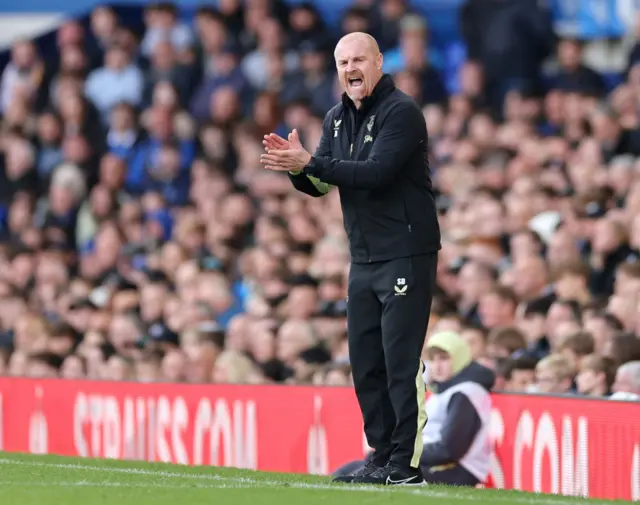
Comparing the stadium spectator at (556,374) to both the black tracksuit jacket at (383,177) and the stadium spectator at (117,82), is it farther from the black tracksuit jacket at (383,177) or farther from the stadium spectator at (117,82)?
the stadium spectator at (117,82)

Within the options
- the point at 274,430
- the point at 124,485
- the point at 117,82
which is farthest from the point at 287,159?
the point at 117,82

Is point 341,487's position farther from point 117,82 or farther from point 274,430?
point 117,82

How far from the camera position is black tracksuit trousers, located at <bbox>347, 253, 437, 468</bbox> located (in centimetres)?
767

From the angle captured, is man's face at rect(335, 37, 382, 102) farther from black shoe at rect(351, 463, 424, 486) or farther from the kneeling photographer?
the kneeling photographer

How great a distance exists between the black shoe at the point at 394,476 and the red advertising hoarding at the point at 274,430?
5.27ft

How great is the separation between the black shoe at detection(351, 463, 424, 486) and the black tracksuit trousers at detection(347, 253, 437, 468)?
0.03 m

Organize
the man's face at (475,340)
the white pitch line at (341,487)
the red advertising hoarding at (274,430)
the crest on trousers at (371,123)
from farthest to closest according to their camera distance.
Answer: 1. the man's face at (475,340)
2. the red advertising hoarding at (274,430)
3. the crest on trousers at (371,123)
4. the white pitch line at (341,487)

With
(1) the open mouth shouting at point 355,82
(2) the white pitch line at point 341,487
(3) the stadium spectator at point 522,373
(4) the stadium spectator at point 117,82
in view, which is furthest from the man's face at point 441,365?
(4) the stadium spectator at point 117,82

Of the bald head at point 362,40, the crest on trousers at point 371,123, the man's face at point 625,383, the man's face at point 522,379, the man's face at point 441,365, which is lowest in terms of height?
the man's face at point 522,379

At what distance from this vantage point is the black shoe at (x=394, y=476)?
7.68 metres

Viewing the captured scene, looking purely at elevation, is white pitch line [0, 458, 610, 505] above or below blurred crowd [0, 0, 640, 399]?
below

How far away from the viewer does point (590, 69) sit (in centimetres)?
1619

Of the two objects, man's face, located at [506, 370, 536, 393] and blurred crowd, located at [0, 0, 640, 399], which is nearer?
man's face, located at [506, 370, 536, 393]

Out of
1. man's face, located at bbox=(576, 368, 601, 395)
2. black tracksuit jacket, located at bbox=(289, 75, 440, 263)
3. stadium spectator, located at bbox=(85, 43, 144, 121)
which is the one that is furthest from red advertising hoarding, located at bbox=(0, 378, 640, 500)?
stadium spectator, located at bbox=(85, 43, 144, 121)
